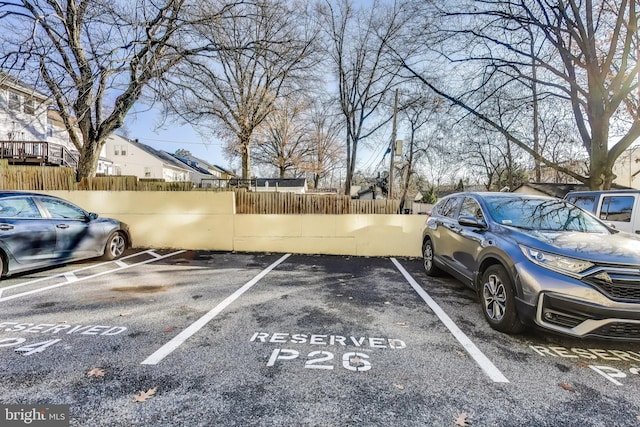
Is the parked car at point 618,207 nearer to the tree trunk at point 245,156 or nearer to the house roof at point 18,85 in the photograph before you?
the house roof at point 18,85

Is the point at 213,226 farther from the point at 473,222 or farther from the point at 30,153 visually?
the point at 30,153

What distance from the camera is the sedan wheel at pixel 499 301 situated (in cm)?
320

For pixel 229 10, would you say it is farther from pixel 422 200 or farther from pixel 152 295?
pixel 422 200

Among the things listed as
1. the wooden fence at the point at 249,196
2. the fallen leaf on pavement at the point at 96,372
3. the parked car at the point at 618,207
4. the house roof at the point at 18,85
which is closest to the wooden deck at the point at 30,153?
the wooden fence at the point at 249,196

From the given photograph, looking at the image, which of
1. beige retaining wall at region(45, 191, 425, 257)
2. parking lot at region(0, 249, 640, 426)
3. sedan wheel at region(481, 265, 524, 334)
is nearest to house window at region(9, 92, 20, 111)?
beige retaining wall at region(45, 191, 425, 257)

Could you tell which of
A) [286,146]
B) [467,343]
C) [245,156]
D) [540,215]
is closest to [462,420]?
[467,343]

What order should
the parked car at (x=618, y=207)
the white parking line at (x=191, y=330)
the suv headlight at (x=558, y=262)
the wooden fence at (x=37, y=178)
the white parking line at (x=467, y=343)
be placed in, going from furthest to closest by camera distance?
the wooden fence at (x=37, y=178), the parked car at (x=618, y=207), the suv headlight at (x=558, y=262), the white parking line at (x=191, y=330), the white parking line at (x=467, y=343)

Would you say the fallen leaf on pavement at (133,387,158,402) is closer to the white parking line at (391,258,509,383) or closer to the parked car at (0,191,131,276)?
the white parking line at (391,258,509,383)

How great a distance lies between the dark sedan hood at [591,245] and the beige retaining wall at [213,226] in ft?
15.7

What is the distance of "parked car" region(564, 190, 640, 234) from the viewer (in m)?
5.44

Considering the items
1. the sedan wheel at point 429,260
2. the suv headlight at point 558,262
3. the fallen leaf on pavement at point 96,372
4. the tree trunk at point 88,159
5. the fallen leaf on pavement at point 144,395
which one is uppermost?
the tree trunk at point 88,159

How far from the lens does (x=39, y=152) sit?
750 inches

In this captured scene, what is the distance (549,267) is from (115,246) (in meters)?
7.98

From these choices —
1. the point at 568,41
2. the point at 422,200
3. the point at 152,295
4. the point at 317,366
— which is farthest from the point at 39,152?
the point at 422,200
